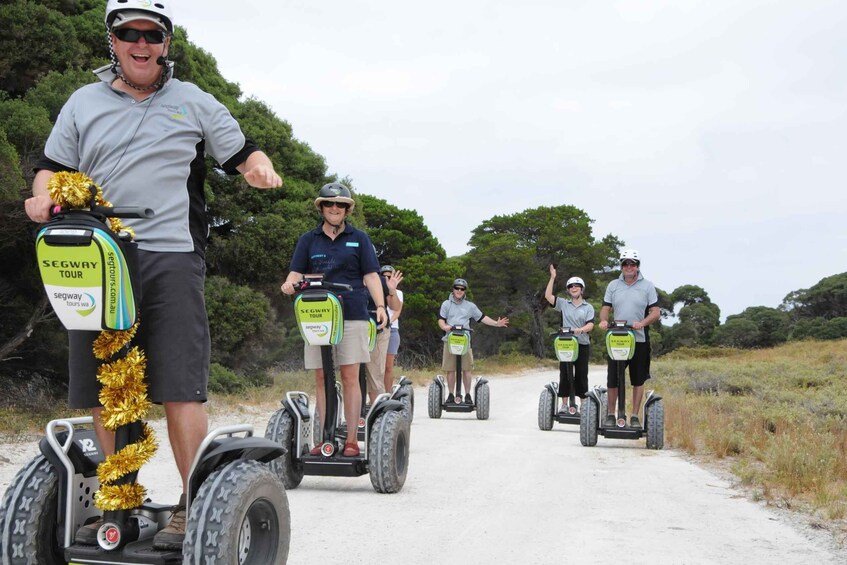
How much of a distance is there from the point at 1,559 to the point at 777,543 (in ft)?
13.5

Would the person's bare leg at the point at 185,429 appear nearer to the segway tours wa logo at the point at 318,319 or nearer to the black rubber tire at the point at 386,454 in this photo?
the segway tours wa logo at the point at 318,319

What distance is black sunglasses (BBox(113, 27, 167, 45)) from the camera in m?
3.24

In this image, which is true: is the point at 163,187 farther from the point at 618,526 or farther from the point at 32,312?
the point at 32,312

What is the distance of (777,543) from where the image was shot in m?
5.11

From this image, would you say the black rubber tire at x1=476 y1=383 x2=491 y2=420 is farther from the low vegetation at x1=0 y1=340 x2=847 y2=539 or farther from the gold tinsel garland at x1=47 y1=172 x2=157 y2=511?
the gold tinsel garland at x1=47 y1=172 x2=157 y2=511

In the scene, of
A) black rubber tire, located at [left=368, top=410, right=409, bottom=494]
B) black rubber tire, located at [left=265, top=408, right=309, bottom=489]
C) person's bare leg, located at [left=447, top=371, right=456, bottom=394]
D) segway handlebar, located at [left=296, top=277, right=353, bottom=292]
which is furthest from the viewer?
person's bare leg, located at [left=447, top=371, right=456, bottom=394]

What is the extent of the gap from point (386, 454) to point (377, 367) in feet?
10.5

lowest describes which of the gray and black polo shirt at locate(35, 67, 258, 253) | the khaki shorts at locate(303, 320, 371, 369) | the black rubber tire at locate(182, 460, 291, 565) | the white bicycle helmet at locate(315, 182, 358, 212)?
the black rubber tire at locate(182, 460, 291, 565)

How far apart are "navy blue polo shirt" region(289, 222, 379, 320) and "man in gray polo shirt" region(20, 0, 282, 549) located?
3282mm

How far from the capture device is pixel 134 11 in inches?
125

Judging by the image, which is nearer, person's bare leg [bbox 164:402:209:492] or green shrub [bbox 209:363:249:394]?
person's bare leg [bbox 164:402:209:492]

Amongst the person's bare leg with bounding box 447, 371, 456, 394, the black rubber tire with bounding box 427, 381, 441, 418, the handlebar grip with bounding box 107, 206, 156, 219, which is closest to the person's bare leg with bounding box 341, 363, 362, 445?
the handlebar grip with bounding box 107, 206, 156, 219

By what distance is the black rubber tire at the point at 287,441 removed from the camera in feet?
21.5

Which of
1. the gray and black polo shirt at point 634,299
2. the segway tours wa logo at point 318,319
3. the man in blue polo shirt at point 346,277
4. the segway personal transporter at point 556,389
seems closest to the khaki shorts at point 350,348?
the man in blue polo shirt at point 346,277
